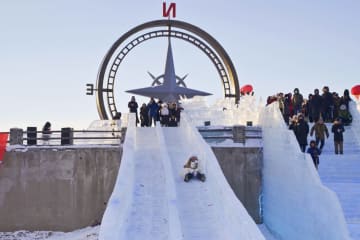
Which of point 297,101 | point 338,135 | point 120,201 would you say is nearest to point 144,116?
point 297,101

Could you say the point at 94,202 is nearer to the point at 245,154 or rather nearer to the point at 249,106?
the point at 245,154

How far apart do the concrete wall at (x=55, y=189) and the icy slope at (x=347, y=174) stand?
21.7 ft

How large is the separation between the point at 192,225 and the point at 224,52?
20.4 m

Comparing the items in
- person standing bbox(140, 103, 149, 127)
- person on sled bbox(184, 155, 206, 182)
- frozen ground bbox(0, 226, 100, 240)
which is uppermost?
person standing bbox(140, 103, 149, 127)

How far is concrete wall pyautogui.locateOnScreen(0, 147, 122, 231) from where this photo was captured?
56.9 ft

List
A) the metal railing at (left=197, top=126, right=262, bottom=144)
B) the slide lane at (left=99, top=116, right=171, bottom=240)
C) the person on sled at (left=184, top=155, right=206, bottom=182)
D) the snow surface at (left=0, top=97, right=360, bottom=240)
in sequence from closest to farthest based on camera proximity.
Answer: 1. the slide lane at (left=99, top=116, right=171, bottom=240)
2. the snow surface at (left=0, top=97, right=360, bottom=240)
3. the person on sled at (left=184, top=155, right=206, bottom=182)
4. the metal railing at (left=197, top=126, right=262, bottom=144)

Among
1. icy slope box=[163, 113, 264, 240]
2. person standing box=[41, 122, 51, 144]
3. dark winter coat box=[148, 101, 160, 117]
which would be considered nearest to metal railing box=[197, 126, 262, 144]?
icy slope box=[163, 113, 264, 240]

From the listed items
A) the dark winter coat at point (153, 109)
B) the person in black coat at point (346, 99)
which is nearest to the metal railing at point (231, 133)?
the dark winter coat at point (153, 109)

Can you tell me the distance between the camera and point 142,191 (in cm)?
1280

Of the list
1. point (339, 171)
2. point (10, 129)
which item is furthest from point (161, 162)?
point (10, 129)

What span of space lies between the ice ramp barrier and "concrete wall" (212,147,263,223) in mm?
282

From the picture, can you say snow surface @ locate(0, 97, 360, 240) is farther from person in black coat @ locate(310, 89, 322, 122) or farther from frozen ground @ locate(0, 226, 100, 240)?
person in black coat @ locate(310, 89, 322, 122)

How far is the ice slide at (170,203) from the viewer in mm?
9773

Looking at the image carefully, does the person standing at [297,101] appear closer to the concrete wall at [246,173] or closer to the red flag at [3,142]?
the concrete wall at [246,173]
